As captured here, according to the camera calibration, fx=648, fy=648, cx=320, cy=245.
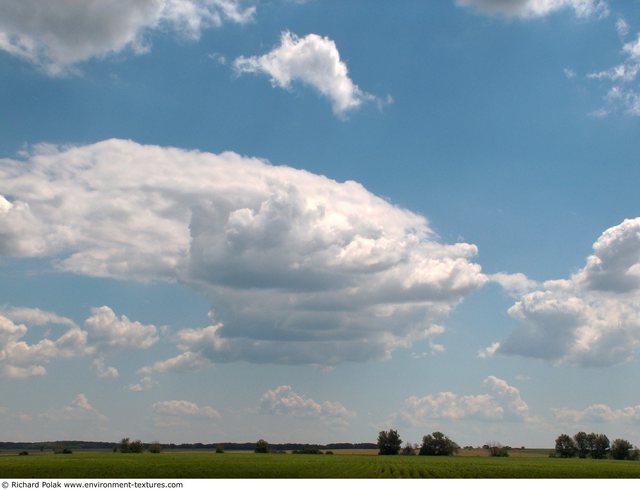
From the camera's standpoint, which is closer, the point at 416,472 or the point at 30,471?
the point at 30,471

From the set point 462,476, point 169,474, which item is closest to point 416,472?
point 462,476

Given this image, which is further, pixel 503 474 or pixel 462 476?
pixel 503 474

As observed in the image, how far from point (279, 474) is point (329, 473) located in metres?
8.11

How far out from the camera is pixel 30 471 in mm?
96312
